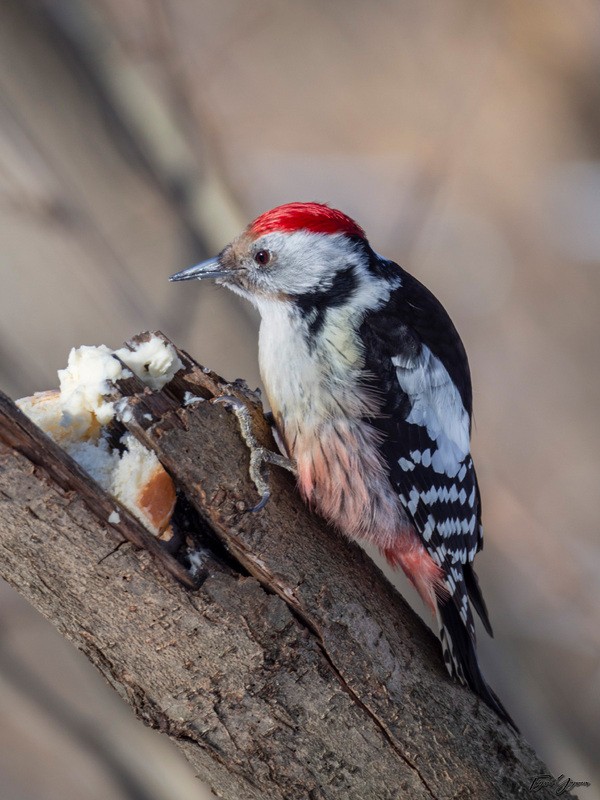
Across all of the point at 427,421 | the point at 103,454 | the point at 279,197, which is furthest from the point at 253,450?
the point at 279,197

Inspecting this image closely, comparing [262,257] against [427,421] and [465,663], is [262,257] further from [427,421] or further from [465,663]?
[465,663]

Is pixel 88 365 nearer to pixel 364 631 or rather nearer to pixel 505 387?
pixel 364 631

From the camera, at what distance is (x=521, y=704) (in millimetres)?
3217

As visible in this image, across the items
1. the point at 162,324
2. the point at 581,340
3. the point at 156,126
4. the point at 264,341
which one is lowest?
the point at 264,341

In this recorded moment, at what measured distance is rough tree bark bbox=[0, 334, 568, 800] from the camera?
1.22 meters

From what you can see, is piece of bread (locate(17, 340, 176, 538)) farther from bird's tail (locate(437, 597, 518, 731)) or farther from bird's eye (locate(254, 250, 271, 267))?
bird's tail (locate(437, 597, 518, 731))

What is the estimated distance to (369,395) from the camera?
1.67 m

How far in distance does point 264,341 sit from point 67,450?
62cm

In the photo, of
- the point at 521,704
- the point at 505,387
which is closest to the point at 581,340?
the point at 505,387

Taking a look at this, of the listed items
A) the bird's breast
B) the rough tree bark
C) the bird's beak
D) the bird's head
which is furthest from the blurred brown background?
the rough tree bark

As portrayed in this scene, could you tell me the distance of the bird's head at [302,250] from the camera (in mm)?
1816

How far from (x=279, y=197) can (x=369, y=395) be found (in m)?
1.53

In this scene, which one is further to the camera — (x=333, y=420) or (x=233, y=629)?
(x=333, y=420)

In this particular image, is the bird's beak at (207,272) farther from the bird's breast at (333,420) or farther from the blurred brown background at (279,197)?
the blurred brown background at (279,197)
